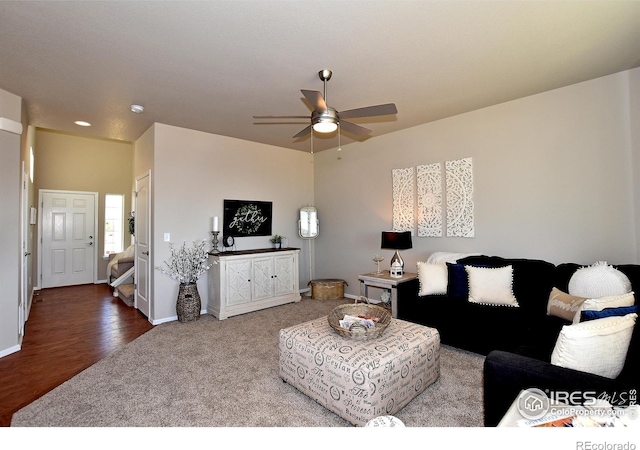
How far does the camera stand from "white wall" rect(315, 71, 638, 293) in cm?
292

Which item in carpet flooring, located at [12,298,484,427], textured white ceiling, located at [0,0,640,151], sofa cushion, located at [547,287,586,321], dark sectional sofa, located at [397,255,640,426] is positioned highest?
textured white ceiling, located at [0,0,640,151]

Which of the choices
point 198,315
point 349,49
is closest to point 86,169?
point 198,315

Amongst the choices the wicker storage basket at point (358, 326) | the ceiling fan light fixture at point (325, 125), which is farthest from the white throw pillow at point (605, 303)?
the ceiling fan light fixture at point (325, 125)

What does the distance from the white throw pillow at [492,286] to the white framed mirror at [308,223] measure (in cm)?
324

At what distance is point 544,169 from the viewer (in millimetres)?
3324

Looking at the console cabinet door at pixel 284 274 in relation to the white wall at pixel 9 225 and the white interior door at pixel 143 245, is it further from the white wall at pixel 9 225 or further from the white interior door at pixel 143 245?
the white wall at pixel 9 225

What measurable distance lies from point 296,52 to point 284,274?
137 inches

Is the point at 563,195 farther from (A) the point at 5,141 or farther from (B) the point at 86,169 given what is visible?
(B) the point at 86,169

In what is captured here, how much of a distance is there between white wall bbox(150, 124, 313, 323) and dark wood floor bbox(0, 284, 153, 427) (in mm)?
641

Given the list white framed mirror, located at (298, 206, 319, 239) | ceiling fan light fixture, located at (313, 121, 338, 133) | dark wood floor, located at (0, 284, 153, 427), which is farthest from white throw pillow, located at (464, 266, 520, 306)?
dark wood floor, located at (0, 284, 153, 427)

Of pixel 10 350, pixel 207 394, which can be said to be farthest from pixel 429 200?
pixel 10 350

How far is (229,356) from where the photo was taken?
305 centimetres

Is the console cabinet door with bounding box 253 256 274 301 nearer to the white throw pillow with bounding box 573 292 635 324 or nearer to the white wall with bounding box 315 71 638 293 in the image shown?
the white wall with bounding box 315 71 638 293
